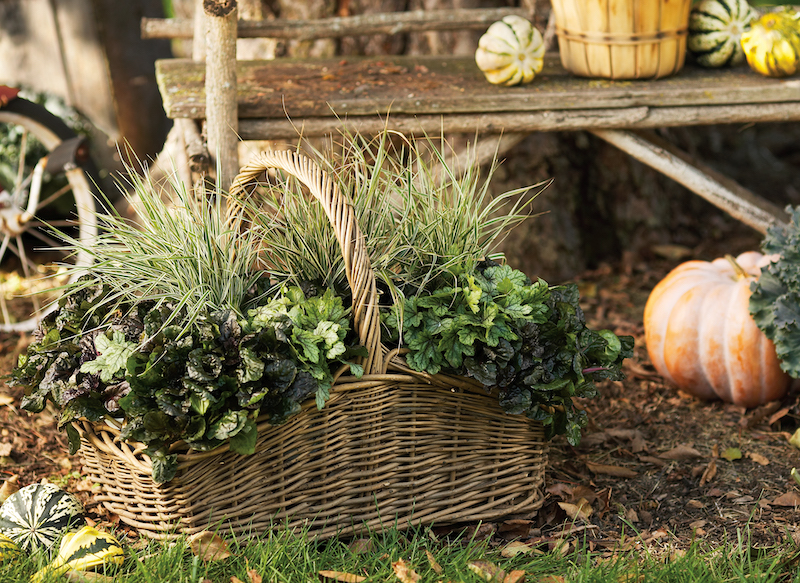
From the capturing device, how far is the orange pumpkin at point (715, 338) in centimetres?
250

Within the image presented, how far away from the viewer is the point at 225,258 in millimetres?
1914

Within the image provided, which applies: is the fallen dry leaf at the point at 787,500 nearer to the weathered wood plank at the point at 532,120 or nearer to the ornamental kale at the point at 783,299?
the ornamental kale at the point at 783,299

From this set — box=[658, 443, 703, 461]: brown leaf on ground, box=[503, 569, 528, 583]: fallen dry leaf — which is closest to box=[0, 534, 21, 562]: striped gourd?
box=[503, 569, 528, 583]: fallen dry leaf

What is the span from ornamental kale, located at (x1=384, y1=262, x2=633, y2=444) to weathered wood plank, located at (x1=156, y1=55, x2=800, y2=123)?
0.98m

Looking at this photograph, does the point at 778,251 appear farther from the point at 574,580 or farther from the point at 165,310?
the point at 165,310

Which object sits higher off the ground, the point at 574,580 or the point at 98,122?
the point at 98,122

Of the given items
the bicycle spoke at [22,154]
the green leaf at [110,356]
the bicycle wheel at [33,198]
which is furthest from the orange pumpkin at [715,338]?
the bicycle spoke at [22,154]

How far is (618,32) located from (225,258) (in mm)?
1798

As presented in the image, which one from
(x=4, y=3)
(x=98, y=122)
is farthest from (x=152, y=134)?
(x=4, y=3)

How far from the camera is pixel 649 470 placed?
230 cm

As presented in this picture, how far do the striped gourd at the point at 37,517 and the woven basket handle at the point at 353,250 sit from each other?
897 millimetres

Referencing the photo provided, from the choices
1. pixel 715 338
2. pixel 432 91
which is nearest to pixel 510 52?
pixel 432 91

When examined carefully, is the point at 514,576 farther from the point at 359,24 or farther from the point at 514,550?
the point at 359,24

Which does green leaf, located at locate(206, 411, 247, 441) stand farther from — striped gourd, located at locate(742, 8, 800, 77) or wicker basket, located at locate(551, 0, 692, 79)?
striped gourd, located at locate(742, 8, 800, 77)
